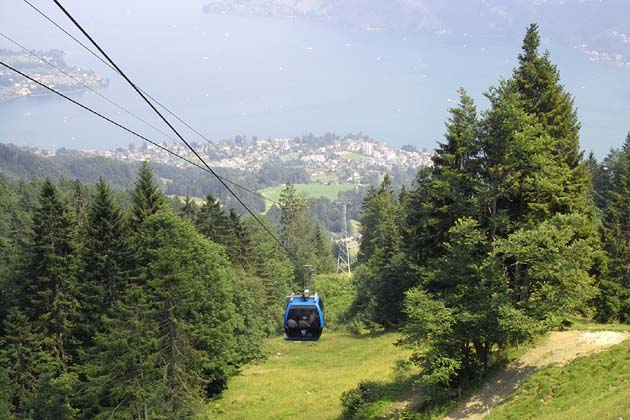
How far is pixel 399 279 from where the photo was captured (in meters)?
39.1

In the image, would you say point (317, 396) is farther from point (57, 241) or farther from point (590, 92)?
point (590, 92)

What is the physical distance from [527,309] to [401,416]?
5615 millimetres

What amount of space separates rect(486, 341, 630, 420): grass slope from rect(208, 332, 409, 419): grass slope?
8.83 metres

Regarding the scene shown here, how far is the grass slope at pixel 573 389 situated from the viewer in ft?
44.9

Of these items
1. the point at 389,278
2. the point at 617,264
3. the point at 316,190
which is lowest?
the point at 389,278

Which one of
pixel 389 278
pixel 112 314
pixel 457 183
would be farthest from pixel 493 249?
pixel 389 278

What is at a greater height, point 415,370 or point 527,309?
point 527,309

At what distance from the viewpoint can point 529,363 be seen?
18.3m

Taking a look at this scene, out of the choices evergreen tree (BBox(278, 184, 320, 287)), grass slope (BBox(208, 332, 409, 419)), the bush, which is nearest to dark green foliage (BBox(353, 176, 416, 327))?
grass slope (BBox(208, 332, 409, 419))

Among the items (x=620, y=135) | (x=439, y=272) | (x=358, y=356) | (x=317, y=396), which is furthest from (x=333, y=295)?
(x=620, y=135)

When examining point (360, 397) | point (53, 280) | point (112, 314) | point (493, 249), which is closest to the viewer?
point (493, 249)

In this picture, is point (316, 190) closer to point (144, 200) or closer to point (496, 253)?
point (144, 200)

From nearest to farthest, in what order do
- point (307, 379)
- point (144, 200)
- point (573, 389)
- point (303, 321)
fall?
point (573, 389), point (303, 321), point (307, 379), point (144, 200)

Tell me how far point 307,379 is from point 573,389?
17557 mm
